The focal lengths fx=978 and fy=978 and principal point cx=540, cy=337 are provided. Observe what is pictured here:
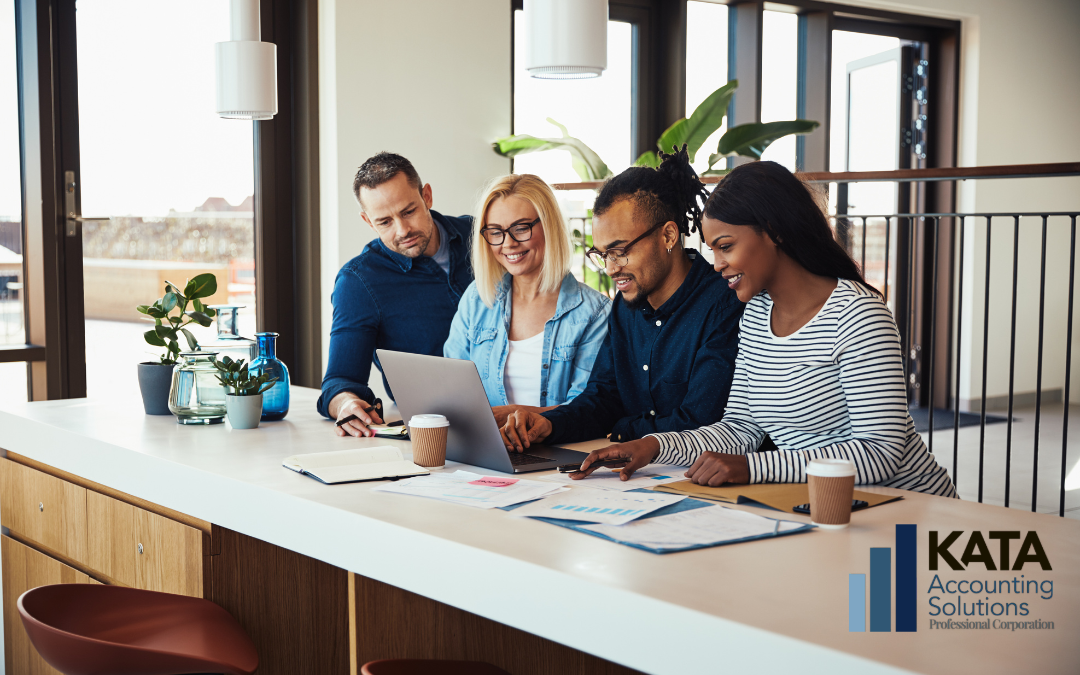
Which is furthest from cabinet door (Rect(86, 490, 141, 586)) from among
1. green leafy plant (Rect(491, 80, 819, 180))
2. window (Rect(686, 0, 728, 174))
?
window (Rect(686, 0, 728, 174))

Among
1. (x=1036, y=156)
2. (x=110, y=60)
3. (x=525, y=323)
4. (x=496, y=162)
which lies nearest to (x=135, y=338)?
(x=110, y=60)

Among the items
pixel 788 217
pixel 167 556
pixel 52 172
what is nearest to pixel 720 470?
pixel 788 217

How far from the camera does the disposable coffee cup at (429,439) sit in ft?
5.48

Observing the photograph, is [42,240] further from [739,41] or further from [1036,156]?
[1036,156]

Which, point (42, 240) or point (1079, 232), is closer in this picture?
point (42, 240)

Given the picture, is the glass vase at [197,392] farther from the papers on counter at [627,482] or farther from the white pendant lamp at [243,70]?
the papers on counter at [627,482]

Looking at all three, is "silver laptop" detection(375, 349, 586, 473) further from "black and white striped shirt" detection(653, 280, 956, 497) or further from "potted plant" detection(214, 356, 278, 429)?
"potted plant" detection(214, 356, 278, 429)

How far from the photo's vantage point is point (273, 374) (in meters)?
2.19

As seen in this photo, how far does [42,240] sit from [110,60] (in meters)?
0.76

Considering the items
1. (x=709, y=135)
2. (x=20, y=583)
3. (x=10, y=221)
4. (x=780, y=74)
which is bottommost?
(x=20, y=583)

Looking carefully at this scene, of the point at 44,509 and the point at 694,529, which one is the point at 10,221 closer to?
the point at 44,509

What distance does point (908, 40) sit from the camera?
6375 millimetres

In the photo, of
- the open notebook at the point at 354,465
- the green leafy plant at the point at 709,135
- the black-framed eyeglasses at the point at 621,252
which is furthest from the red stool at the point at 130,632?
the green leafy plant at the point at 709,135

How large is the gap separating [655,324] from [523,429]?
39 centimetres
